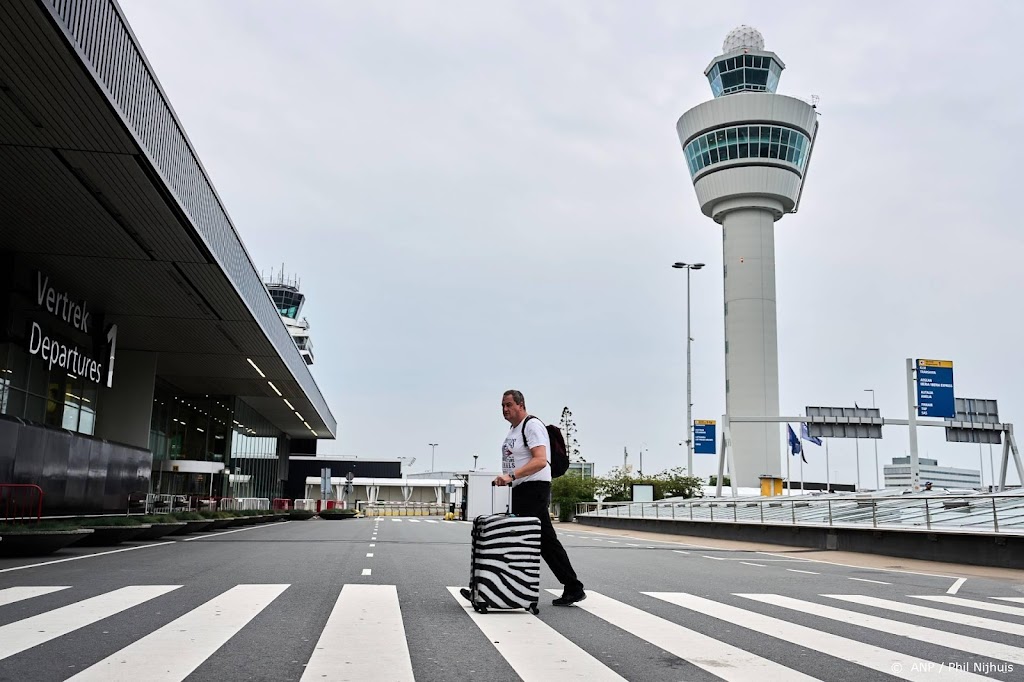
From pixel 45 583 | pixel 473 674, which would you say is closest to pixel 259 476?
pixel 45 583

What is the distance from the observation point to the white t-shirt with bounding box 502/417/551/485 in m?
7.97

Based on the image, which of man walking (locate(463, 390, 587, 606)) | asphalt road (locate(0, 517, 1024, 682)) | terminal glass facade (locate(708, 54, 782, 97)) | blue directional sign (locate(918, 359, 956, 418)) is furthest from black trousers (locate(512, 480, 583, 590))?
terminal glass facade (locate(708, 54, 782, 97))

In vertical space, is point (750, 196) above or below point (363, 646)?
above

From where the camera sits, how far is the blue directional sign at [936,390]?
41.2m

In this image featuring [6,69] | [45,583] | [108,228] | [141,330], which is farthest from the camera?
[141,330]

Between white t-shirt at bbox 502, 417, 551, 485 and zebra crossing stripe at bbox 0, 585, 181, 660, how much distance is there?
3443mm

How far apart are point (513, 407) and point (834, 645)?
3359 millimetres

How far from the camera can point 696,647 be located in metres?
6.10

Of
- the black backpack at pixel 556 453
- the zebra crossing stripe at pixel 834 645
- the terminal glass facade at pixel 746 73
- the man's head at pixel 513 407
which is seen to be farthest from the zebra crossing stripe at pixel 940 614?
the terminal glass facade at pixel 746 73

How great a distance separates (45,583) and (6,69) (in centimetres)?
716

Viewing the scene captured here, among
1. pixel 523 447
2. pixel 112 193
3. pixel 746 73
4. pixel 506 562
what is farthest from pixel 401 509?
pixel 506 562

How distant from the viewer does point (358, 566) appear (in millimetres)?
12680

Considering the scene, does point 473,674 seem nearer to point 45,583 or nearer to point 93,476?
point 45,583

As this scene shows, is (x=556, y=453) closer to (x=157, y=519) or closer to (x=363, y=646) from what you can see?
(x=363, y=646)
